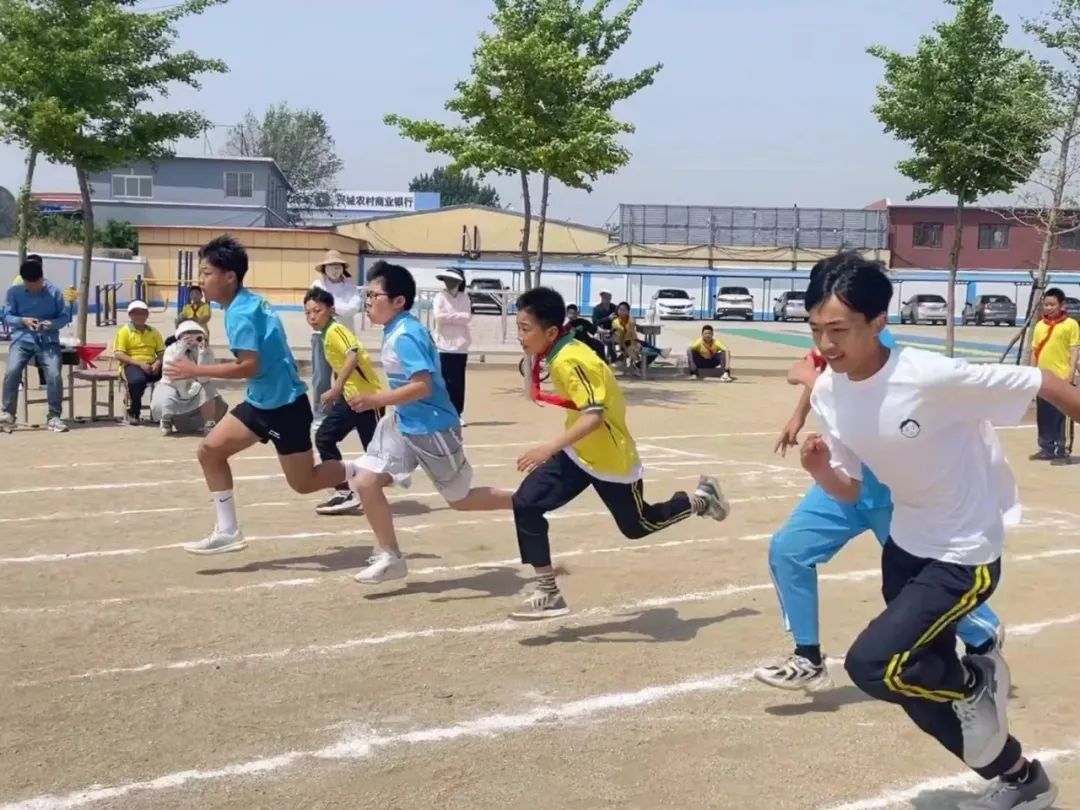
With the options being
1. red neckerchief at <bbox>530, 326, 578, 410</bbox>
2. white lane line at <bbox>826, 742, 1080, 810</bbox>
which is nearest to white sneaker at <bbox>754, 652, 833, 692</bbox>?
white lane line at <bbox>826, 742, 1080, 810</bbox>

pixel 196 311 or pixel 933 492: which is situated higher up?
pixel 196 311

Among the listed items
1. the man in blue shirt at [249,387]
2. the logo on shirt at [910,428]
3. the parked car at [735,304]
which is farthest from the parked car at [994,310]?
the logo on shirt at [910,428]

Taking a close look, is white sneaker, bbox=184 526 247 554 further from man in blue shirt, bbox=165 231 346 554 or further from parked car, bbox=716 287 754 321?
parked car, bbox=716 287 754 321

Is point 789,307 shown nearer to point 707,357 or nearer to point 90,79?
point 707,357

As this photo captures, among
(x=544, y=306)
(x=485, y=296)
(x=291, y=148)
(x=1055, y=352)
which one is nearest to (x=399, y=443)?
(x=544, y=306)

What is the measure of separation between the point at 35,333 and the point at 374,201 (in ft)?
252

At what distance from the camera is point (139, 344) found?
14.5m

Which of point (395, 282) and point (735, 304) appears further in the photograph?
point (735, 304)

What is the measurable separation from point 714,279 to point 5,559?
5062cm

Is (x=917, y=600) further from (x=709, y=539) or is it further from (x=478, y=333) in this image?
(x=478, y=333)

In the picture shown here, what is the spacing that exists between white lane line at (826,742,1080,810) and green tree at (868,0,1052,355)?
1690 cm

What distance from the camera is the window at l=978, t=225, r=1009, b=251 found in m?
64.4

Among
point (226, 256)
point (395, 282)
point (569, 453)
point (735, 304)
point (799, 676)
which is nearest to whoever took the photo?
point (799, 676)

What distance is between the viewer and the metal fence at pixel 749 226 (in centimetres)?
6750
